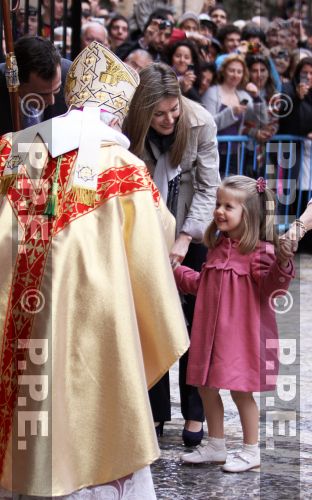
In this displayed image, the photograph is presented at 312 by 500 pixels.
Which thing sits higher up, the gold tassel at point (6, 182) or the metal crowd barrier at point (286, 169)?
the gold tassel at point (6, 182)

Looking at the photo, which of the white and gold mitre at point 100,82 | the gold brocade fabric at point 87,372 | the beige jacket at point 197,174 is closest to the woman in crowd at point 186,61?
the beige jacket at point 197,174

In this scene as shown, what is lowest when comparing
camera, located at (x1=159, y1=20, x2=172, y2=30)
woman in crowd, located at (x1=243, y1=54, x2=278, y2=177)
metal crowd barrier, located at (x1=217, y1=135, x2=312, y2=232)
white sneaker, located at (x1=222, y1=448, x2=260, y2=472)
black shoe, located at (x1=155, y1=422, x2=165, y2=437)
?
black shoe, located at (x1=155, y1=422, x2=165, y2=437)

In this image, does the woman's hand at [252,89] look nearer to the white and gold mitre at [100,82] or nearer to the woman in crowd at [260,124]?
the woman in crowd at [260,124]

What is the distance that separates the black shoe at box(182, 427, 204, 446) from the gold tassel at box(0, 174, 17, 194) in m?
1.73

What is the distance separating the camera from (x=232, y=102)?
10516 mm

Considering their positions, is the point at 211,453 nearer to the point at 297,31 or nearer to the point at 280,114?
the point at 280,114

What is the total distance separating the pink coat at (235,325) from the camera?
511 cm

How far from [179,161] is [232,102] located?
522cm

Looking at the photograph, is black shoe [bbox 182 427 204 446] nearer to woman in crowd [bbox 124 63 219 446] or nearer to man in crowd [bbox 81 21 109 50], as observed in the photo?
woman in crowd [bbox 124 63 219 446]

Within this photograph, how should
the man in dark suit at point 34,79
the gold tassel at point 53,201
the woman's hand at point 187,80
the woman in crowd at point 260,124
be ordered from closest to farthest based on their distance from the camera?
the gold tassel at point 53,201
the man in dark suit at point 34,79
the woman's hand at point 187,80
the woman in crowd at point 260,124

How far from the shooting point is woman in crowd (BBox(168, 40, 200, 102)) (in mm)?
9820

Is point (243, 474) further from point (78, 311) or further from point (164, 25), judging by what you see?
point (164, 25)

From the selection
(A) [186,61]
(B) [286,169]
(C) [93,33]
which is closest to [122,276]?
(A) [186,61]

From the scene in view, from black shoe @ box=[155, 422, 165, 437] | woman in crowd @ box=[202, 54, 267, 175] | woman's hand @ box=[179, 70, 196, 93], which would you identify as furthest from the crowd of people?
woman in crowd @ box=[202, 54, 267, 175]
